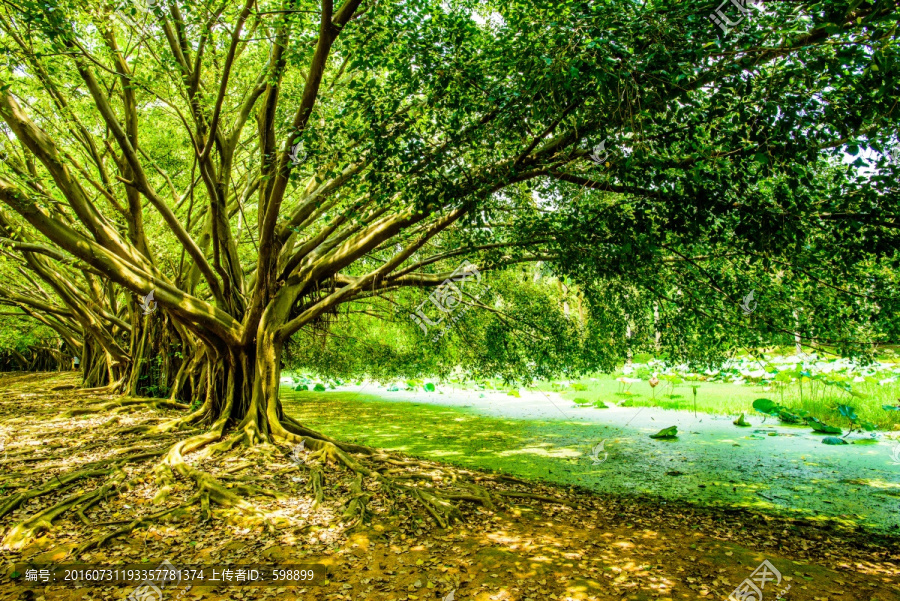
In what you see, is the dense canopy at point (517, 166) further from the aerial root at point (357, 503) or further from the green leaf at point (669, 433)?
the aerial root at point (357, 503)

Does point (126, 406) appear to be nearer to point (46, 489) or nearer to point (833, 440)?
point (46, 489)

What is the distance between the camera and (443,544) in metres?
3.69

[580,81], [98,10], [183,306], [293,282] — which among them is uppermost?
[98,10]

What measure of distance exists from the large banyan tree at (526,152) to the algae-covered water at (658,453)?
1649 millimetres

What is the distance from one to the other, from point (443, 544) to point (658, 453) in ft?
15.2

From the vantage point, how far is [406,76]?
382 cm

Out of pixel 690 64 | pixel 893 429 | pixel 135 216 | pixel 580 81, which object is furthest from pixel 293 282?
pixel 893 429

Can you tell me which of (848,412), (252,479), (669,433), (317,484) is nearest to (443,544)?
(317,484)

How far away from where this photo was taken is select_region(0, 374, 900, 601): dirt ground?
3.02 meters

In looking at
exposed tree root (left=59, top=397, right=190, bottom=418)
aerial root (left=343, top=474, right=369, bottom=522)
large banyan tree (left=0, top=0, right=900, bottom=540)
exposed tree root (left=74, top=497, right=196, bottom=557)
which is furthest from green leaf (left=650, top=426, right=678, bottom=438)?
exposed tree root (left=59, top=397, right=190, bottom=418)

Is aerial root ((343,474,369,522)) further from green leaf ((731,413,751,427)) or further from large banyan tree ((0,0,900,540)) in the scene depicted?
green leaf ((731,413,751,427))

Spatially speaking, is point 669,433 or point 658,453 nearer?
point 658,453

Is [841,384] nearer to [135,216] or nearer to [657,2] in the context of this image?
[657,2]

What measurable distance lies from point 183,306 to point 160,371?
4831 mm
